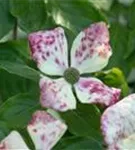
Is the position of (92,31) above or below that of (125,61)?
above

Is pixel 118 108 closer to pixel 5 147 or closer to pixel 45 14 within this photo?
pixel 5 147

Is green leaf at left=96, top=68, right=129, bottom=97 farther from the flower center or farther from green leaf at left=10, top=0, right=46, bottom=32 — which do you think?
green leaf at left=10, top=0, right=46, bottom=32

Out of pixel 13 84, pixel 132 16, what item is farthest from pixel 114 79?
pixel 132 16

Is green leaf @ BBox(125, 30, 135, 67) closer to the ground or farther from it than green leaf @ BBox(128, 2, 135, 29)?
closer to the ground

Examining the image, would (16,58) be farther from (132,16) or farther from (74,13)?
(132,16)

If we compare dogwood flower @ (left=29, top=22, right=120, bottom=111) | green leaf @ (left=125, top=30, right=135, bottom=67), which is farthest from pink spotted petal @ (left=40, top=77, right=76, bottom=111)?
green leaf @ (left=125, top=30, right=135, bottom=67)

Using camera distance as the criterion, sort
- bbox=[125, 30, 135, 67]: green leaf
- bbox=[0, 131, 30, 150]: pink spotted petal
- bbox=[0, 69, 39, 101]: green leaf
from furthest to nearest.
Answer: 1. bbox=[125, 30, 135, 67]: green leaf
2. bbox=[0, 69, 39, 101]: green leaf
3. bbox=[0, 131, 30, 150]: pink spotted petal

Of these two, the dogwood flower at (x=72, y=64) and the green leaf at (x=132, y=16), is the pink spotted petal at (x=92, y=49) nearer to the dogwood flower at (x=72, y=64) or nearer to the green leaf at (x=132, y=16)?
the dogwood flower at (x=72, y=64)

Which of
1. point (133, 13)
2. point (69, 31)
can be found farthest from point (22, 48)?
point (133, 13)
